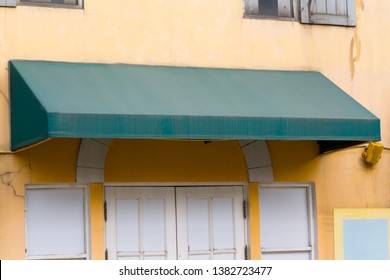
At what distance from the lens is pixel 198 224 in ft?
37.0

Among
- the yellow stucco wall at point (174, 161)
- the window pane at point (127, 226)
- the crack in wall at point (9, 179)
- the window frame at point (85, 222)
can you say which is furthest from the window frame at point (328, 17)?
the crack in wall at point (9, 179)

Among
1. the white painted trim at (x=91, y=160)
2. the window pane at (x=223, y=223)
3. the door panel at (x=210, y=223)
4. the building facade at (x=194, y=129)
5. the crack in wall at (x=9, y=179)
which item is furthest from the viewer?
the window pane at (x=223, y=223)

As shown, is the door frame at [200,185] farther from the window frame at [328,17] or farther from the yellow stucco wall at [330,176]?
the window frame at [328,17]

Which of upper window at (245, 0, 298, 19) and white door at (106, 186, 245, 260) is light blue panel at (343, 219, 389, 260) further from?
upper window at (245, 0, 298, 19)

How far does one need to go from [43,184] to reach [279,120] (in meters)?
2.43

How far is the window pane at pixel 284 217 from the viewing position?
11.6m

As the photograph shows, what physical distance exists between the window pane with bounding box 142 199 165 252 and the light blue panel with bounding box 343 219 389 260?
6.91 ft

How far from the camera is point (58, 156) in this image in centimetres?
1072

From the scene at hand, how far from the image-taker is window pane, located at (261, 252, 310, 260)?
11.5 m

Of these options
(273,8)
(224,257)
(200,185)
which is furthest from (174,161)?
(273,8)
